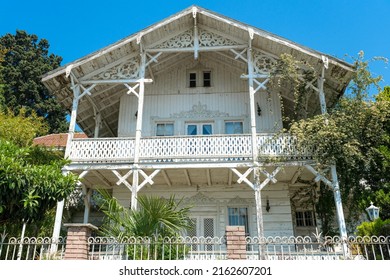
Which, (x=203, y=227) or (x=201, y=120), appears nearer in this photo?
(x=203, y=227)

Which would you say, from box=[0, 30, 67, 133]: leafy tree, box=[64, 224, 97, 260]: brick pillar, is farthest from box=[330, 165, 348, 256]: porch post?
box=[0, 30, 67, 133]: leafy tree

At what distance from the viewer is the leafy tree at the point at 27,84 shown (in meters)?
35.9

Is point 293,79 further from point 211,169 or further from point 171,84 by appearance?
point 171,84

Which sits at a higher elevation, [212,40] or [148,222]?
[212,40]

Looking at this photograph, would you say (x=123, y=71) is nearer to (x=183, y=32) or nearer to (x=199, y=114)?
(x=183, y=32)

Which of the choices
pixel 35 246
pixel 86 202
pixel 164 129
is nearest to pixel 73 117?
pixel 86 202

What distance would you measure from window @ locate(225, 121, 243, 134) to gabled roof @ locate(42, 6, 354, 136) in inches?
125

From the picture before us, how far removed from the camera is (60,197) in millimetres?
7383

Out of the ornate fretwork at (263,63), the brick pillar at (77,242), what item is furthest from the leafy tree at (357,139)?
the brick pillar at (77,242)

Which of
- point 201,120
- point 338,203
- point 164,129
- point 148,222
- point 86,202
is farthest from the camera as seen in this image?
point 164,129

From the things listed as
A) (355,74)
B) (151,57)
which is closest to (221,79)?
(151,57)

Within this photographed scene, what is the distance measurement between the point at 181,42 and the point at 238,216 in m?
7.20

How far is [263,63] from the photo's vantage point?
1362 centimetres

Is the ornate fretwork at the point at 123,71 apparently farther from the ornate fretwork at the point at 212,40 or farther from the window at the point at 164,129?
the ornate fretwork at the point at 212,40
